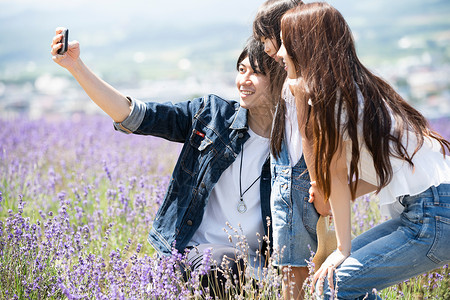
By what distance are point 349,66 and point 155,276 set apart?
1.05m

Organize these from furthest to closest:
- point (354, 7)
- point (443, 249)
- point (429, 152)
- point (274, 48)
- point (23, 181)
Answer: point (354, 7), point (23, 181), point (274, 48), point (429, 152), point (443, 249)

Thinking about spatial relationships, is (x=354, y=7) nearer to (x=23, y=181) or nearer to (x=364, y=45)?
(x=364, y=45)

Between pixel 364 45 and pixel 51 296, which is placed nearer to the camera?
pixel 51 296

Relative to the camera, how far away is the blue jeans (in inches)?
67.6

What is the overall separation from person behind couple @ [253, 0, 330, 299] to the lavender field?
147mm

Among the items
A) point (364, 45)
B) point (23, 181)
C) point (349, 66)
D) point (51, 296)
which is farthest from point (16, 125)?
point (364, 45)

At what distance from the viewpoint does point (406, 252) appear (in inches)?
67.8

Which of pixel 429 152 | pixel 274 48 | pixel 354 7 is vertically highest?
pixel 354 7

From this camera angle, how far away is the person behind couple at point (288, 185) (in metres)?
2.12

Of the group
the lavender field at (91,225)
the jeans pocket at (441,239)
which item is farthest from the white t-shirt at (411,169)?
the lavender field at (91,225)

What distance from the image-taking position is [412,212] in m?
1.78

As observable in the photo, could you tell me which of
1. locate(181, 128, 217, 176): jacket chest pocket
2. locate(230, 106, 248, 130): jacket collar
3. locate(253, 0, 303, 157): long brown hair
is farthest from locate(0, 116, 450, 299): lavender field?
locate(230, 106, 248, 130): jacket collar

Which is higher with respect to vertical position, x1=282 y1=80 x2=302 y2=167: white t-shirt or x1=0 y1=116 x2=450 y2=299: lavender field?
x1=282 y1=80 x2=302 y2=167: white t-shirt

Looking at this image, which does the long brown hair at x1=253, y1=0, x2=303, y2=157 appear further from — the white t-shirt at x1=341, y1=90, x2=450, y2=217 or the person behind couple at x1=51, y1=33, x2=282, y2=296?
the white t-shirt at x1=341, y1=90, x2=450, y2=217
